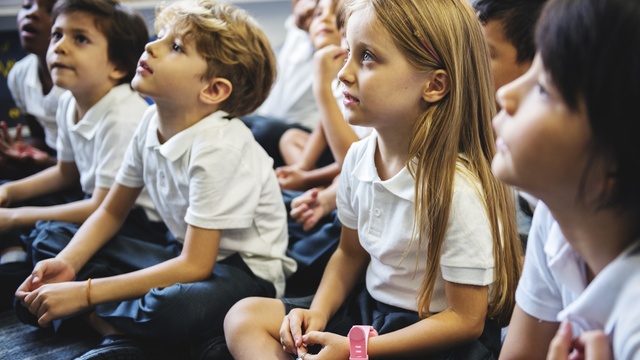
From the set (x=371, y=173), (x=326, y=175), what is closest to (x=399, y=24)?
(x=371, y=173)

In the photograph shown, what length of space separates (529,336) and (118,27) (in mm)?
1155

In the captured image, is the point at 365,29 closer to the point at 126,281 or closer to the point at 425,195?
the point at 425,195

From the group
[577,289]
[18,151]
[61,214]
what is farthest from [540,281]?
[18,151]

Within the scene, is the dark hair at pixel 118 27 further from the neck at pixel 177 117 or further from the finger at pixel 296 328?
the finger at pixel 296 328

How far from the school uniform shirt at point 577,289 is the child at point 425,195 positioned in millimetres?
A: 135

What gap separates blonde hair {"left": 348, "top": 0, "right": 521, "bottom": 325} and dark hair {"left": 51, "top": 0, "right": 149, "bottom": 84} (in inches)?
29.1

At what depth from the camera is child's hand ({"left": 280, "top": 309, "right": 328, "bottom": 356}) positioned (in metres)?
0.95

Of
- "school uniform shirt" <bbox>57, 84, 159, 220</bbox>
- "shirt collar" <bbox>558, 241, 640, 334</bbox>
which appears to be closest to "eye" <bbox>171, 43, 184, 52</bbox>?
"school uniform shirt" <bbox>57, 84, 159, 220</bbox>

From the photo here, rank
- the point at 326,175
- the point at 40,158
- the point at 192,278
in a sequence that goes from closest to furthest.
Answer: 1. the point at 192,278
2. the point at 326,175
3. the point at 40,158

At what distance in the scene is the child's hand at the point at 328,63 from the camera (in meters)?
1.50

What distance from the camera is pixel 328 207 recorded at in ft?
4.66

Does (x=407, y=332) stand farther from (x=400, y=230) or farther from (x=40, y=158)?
(x=40, y=158)

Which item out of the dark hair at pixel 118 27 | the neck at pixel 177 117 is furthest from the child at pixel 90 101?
the neck at pixel 177 117

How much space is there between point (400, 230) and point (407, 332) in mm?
149
